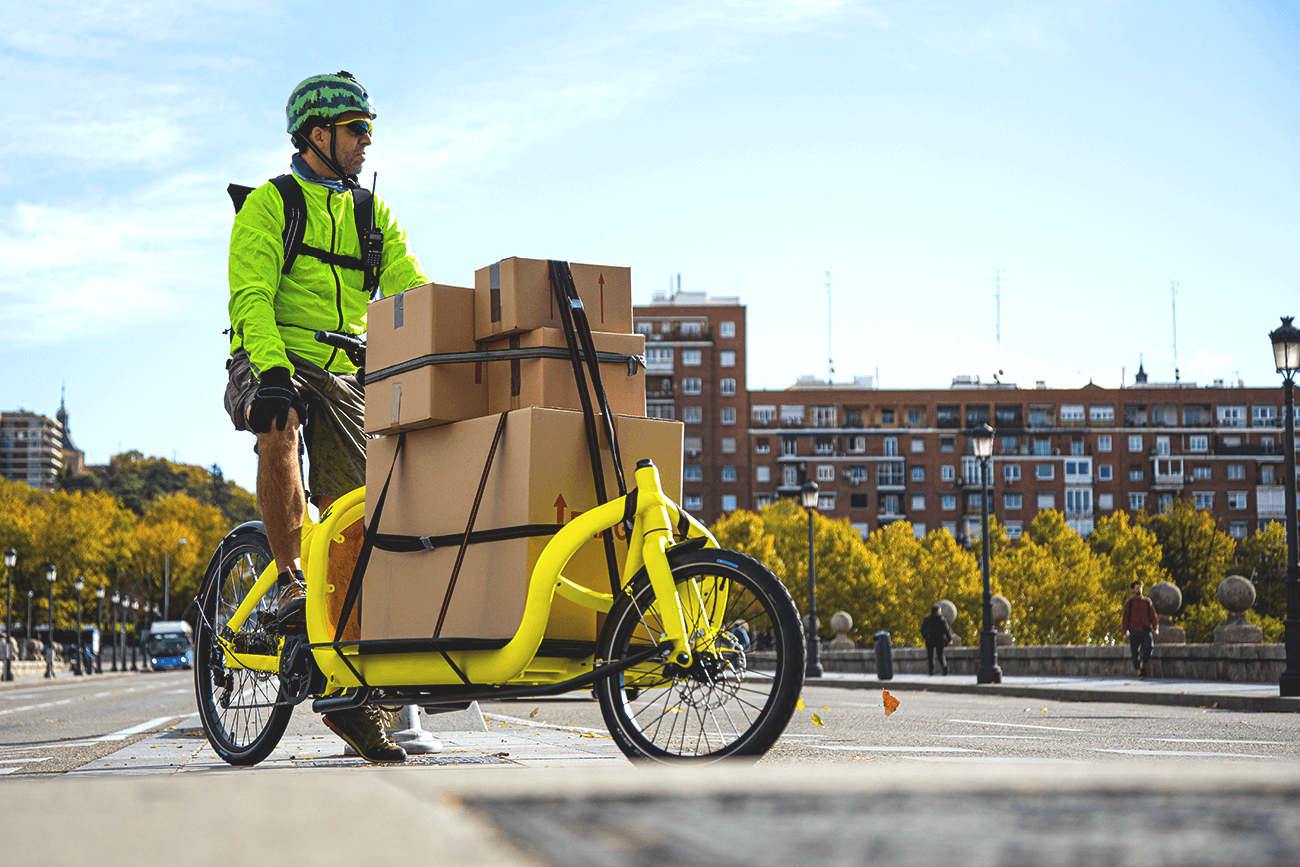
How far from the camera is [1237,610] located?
20656mm

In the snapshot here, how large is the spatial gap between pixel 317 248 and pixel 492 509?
1734 millimetres

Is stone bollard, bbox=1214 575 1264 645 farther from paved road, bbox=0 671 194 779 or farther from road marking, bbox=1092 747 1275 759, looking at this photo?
paved road, bbox=0 671 194 779

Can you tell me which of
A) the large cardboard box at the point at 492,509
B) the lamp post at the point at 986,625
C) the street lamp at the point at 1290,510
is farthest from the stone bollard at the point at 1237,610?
the large cardboard box at the point at 492,509

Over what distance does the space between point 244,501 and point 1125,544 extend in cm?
11525

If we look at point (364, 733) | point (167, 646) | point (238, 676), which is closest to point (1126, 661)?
point (238, 676)

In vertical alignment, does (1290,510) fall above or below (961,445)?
below

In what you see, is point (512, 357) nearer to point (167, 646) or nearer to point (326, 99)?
point (326, 99)

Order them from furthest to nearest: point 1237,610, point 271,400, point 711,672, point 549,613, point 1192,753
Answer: point 1237,610 < point 1192,753 < point 271,400 < point 549,613 < point 711,672

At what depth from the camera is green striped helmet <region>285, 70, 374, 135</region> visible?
545cm

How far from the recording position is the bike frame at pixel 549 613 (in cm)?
393

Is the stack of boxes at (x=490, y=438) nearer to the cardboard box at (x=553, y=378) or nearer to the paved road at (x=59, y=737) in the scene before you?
the cardboard box at (x=553, y=378)

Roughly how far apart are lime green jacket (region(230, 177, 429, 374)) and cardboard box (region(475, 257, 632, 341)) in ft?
3.30

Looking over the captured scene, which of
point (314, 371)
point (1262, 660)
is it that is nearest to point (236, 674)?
point (314, 371)

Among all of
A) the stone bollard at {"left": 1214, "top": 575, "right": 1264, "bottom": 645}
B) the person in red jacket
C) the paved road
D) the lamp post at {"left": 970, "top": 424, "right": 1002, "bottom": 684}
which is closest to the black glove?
the paved road
